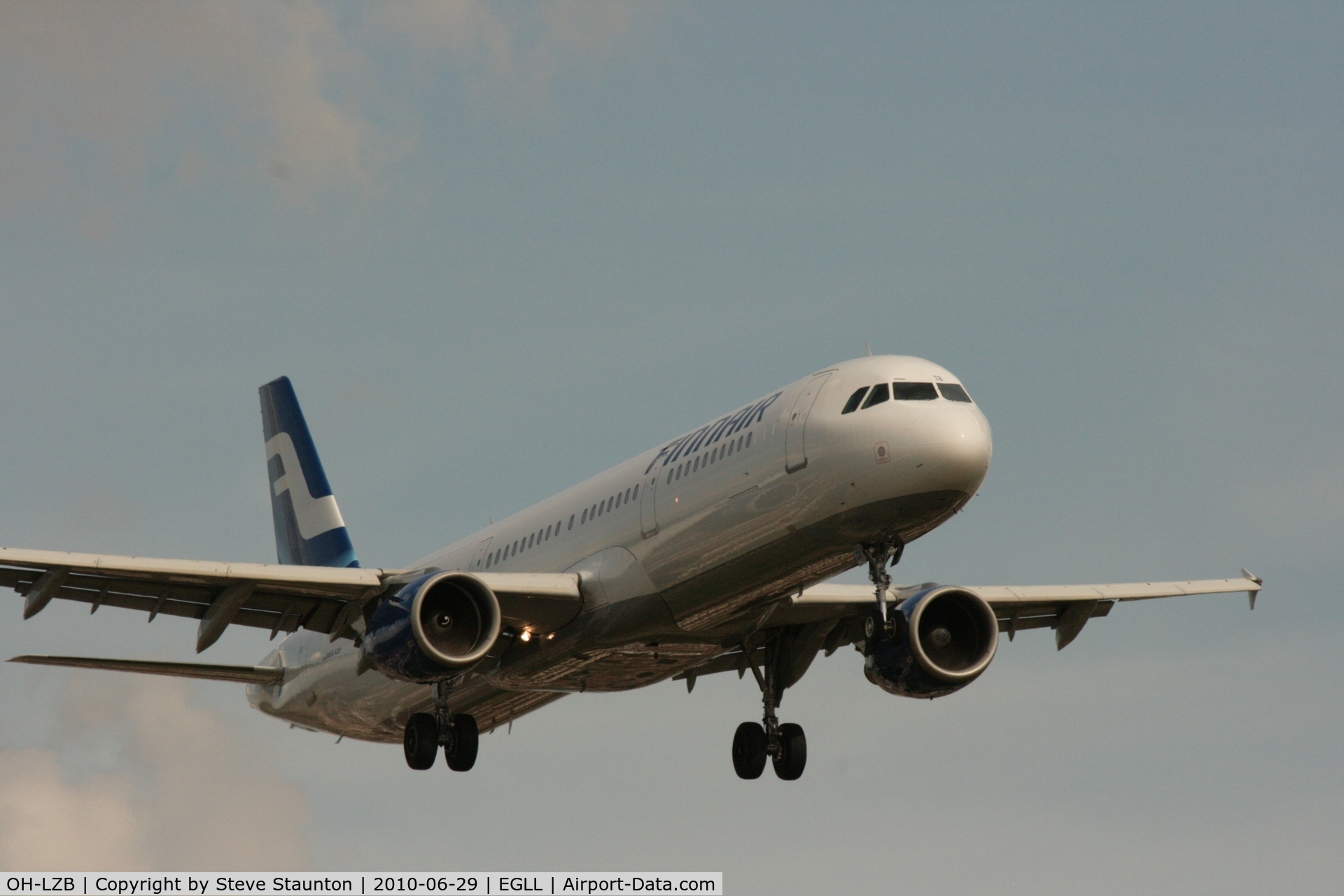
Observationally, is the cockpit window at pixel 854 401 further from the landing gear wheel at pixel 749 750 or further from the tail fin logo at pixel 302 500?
the tail fin logo at pixel 302 500

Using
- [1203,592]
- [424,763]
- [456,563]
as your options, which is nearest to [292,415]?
[456,563]

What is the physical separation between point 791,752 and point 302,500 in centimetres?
1602

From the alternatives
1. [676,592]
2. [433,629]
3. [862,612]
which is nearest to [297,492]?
[433,629]

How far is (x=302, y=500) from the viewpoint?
153ft

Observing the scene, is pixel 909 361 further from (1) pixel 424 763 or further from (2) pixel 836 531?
(1) pixel 424 763

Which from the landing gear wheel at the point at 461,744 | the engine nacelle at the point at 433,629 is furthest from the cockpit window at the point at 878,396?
the landing gear wheel at the point at 461,744

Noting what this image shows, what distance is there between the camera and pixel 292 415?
4881 centimetres

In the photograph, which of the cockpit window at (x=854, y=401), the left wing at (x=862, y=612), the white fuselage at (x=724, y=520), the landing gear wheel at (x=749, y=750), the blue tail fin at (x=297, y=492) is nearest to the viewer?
the white fuselage at (x=724, y=520)

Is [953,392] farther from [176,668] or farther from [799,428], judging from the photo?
[176,668]

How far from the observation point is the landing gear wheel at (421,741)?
3572 cm

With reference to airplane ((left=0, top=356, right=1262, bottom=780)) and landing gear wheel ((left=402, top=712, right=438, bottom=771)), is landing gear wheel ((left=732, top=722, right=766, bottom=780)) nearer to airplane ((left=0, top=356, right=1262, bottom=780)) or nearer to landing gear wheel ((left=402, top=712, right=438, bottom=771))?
airplane ((left=0, top=356, right=1262, bottom=780))

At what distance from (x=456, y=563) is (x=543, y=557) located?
4.41 m

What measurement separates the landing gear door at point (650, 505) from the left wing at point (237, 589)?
1781 mm

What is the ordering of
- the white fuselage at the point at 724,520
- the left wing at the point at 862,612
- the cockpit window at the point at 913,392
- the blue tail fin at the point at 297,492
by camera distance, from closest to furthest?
1. the white fuselage at the point at 724,520
2. the cockpit window at the point at 913,392
3. the left wing at the point at 862,612
4. the blue tail fin at the point at 297,492
